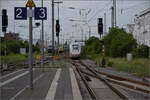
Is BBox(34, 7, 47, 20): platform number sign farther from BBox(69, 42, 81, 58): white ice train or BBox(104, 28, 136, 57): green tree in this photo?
BBox(69, 42, 81, 58): white ice train

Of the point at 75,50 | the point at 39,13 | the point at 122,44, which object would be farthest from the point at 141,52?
the point at 39,13

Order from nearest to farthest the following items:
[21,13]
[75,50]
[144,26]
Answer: [21,13]
[75,50]
[144,26]

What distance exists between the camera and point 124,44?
114 ft

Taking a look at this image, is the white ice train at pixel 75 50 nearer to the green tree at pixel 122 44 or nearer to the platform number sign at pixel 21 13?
the green tree at pixel 122 44

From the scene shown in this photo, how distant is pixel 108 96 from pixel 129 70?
11.3 m

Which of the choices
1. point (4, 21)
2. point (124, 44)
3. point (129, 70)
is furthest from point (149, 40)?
point (4, 21)

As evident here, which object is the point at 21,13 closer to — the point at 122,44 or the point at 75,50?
the point at 122,44

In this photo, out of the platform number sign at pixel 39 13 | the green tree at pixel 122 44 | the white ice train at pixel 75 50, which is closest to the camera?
the platform number sign at pixel 39 13

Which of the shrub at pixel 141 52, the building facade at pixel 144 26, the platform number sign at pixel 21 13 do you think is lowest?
the shrub at pixel 141 52

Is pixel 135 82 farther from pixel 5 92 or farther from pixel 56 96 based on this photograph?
pixel 5 92

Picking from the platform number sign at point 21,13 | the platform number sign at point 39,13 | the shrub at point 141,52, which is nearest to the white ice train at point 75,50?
the shrub at point 141,52

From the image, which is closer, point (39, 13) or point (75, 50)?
point (39, 13)

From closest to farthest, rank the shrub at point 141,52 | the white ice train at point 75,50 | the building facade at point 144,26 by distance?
the shrub at point 141,52 < the white ice train at point 75,50 < the building facade at point 144,26

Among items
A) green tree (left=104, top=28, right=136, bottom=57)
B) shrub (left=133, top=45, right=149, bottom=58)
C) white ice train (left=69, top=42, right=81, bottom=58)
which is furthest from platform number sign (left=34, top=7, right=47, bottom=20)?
white ice train (left=69, top=42, right=81, bottom=58)
